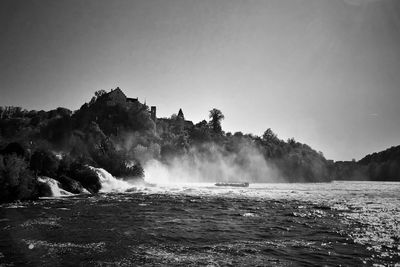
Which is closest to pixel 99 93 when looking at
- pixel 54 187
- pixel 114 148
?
pixel 114 148

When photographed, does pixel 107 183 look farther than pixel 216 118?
No

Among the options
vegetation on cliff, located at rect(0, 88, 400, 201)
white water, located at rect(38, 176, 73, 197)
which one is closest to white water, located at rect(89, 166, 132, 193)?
vegetation on cliff, located at rect(0, 88, 400, 201)

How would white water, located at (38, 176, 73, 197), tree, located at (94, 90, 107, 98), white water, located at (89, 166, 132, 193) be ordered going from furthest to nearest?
tree, located at (94, 90, 107, 98) < white water, located at (89, 166, 132, 193) < white water, located at (38, 176, 73, 197)

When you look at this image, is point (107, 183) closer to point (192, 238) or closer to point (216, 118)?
point (192, 238)

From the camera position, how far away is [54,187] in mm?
39344

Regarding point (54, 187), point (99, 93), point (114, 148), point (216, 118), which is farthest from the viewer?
point (216, 118)

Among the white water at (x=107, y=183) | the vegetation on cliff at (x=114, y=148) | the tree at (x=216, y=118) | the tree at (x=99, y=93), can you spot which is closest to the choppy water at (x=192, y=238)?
the vegetation on cliff at (x=114, y=148)

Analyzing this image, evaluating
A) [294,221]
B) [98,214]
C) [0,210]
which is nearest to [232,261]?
[294,221]

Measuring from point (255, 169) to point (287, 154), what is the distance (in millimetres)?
25463

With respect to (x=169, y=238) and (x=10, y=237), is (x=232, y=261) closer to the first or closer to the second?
(x=169, y=238)

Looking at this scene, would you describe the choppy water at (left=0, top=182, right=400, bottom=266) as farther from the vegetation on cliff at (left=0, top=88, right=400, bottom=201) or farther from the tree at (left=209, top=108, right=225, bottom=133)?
the tree at (left=209, top=108, right=225, bottom=133)

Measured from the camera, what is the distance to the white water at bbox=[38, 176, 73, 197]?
3859 cm

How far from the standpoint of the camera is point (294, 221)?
74.0 feet

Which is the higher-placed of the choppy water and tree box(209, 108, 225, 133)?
tree box(209, 108, 225, 133)
